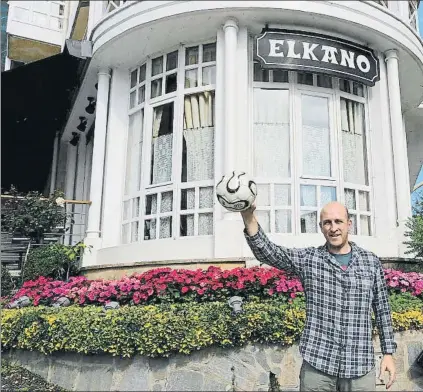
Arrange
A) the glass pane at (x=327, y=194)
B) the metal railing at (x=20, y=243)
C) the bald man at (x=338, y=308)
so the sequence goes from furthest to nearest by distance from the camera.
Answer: the metal railing at (x=20, y=243) < the glass pane at (x=327, y=194) < the bald man at (x=338, y=308)

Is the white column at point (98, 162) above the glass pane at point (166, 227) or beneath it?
above

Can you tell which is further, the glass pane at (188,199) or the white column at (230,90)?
the glass pane at (188,199)

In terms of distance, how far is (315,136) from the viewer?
813 cm

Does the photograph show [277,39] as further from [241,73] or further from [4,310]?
[4,310]

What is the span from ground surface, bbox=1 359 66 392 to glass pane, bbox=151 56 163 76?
540cm

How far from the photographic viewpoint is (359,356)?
2600 mm

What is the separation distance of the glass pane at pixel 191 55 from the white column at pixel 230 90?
2.65 ft

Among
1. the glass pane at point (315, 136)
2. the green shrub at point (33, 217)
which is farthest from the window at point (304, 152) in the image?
the green shrub at point (33, 217)

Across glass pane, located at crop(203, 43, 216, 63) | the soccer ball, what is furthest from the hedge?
glass pane, located at crop(203, 43, 216, 63)

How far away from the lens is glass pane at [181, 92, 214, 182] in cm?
791

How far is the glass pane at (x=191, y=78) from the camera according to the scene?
8242mm

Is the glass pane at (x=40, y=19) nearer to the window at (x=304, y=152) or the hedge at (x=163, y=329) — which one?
the window at (x=304, y=152)

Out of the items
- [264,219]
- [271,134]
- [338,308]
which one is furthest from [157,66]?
[338,308]

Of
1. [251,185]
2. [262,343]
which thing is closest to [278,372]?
[262,343]
